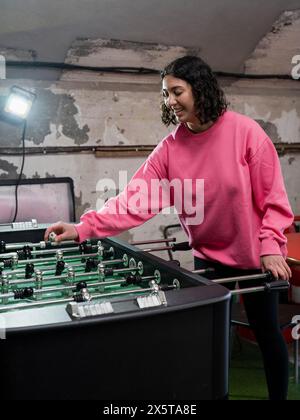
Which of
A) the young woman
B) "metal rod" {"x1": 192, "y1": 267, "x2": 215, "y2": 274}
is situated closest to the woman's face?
the young woman

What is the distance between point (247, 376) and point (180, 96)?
173 centimetres

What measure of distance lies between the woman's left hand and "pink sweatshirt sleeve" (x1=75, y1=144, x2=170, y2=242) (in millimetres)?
571

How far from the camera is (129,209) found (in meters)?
2.09

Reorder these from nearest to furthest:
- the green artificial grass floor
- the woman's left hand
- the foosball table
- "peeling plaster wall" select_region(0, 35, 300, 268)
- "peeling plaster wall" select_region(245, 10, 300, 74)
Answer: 1. the foosball table
2. the woman's left hand
3. the green artificial grass floor
4. "peeling plaster wall" select_region(0, 35, 300, 268)
5. "peeling plaster wall" select_region(245, 10, 300, 74)

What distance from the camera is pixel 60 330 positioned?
1129 mm

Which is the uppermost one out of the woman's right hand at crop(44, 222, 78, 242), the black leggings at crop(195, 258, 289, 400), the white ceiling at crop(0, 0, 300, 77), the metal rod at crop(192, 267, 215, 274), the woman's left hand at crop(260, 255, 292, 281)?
the white ceiling at crop(0, 0, 300, 77)

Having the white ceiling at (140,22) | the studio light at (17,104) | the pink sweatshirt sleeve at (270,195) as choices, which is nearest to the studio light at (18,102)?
the studio light at (17,104)

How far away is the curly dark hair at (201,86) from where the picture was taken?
1.94 metres

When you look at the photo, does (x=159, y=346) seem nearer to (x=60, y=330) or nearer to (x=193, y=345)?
(x=193, y=345)

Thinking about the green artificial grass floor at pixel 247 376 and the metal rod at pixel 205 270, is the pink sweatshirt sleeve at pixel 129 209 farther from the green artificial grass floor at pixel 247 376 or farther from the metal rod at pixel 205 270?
the green artificial grass floor at pixel 247 376

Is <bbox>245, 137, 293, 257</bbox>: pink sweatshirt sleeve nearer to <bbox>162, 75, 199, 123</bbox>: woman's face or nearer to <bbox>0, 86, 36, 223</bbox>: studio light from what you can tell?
<bbox>162, 75, 199, 123</bbox>: woman's face

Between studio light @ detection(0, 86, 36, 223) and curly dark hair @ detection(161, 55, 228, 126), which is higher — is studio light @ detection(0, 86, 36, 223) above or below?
above

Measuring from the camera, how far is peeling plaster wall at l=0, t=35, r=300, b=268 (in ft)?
11.5
